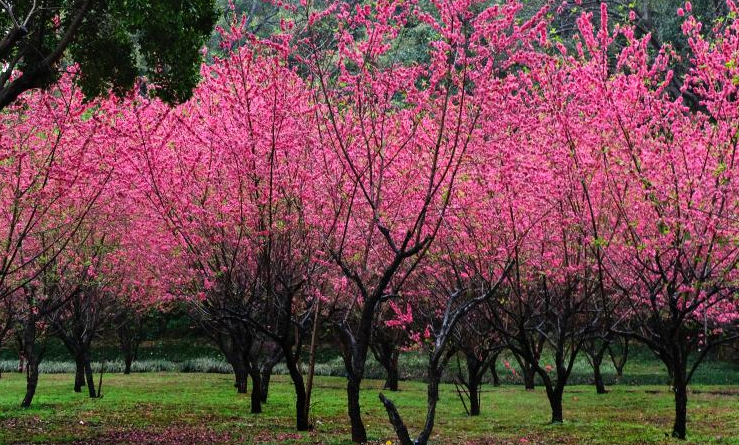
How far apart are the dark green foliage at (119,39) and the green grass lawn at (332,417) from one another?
262 inches

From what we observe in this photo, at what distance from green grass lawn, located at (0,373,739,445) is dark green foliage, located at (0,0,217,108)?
666 centimetres

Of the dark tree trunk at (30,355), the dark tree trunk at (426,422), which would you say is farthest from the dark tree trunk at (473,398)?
the dark tree trunk at (30,355)

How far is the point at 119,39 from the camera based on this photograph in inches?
379

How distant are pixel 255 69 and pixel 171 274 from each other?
28.5ft

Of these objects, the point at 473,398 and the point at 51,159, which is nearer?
the point at 51,159

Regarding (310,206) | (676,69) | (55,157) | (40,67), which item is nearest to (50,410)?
(55,157)

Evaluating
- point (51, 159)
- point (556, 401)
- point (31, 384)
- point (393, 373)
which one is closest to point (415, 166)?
point (556, 401)

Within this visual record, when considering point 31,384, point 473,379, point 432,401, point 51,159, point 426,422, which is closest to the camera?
point 426,422

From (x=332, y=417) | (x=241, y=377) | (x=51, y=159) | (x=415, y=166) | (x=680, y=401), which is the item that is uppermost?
(x=415, y=166)

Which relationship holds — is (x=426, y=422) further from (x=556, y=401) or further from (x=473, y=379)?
(x=473, y=379)

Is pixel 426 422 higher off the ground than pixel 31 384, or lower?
higher

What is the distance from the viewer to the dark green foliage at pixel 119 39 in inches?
376

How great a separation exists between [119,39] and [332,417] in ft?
36.1

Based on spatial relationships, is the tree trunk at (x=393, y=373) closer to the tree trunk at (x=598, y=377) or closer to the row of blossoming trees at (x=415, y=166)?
the tree trunk at (x=598, y=377)
